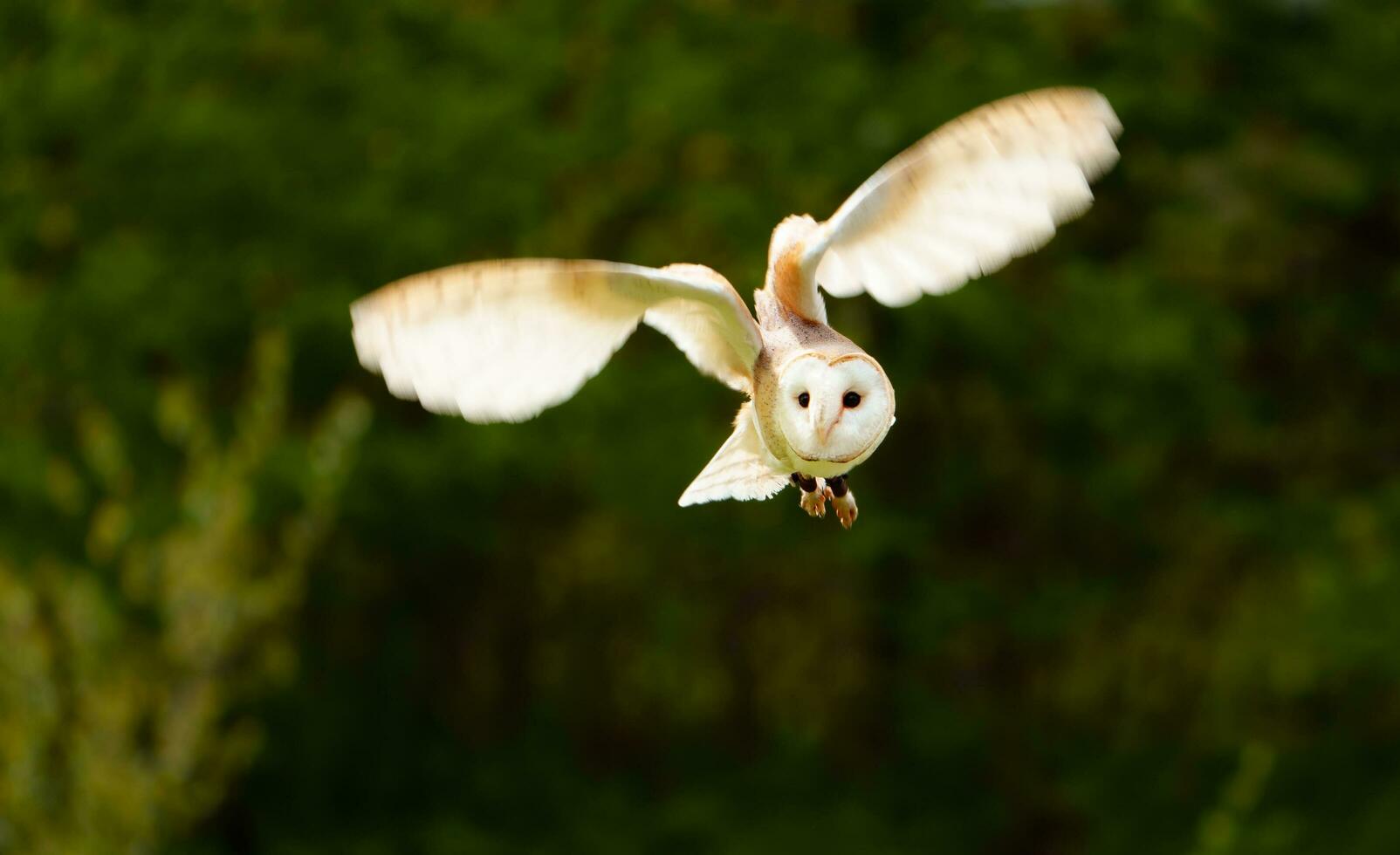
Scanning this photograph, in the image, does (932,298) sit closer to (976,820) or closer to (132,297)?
(976,820)

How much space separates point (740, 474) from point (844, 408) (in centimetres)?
26

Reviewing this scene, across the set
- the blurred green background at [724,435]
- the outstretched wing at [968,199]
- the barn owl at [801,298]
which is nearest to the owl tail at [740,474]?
the barn owl at [801,298]

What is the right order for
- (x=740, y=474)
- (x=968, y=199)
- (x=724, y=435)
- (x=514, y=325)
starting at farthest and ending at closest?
(x=724, y=435) → (x=740, y=474) → (x=968, y=199) → (x=514, y=325)

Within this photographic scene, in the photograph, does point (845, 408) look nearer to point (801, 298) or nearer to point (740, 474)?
point (801, 298)

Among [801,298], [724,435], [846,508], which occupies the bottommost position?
[846,508]

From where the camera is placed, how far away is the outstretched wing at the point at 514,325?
805 millimetres

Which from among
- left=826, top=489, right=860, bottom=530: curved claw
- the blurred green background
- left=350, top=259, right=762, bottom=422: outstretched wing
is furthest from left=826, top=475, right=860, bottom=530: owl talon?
the blurred green background

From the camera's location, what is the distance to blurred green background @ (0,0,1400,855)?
845 centimetres

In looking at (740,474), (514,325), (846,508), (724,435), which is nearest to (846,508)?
(846,508)

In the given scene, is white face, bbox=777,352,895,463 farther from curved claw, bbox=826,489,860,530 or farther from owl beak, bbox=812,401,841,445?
curved claw, bbox=826,489,860,530

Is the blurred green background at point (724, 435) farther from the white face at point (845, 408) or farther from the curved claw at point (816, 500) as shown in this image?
the white face at point (845, 408)

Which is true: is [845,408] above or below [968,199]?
below

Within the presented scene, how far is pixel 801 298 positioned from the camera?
3.34 ft

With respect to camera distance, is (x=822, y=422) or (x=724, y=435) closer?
(x=822, y=422)
